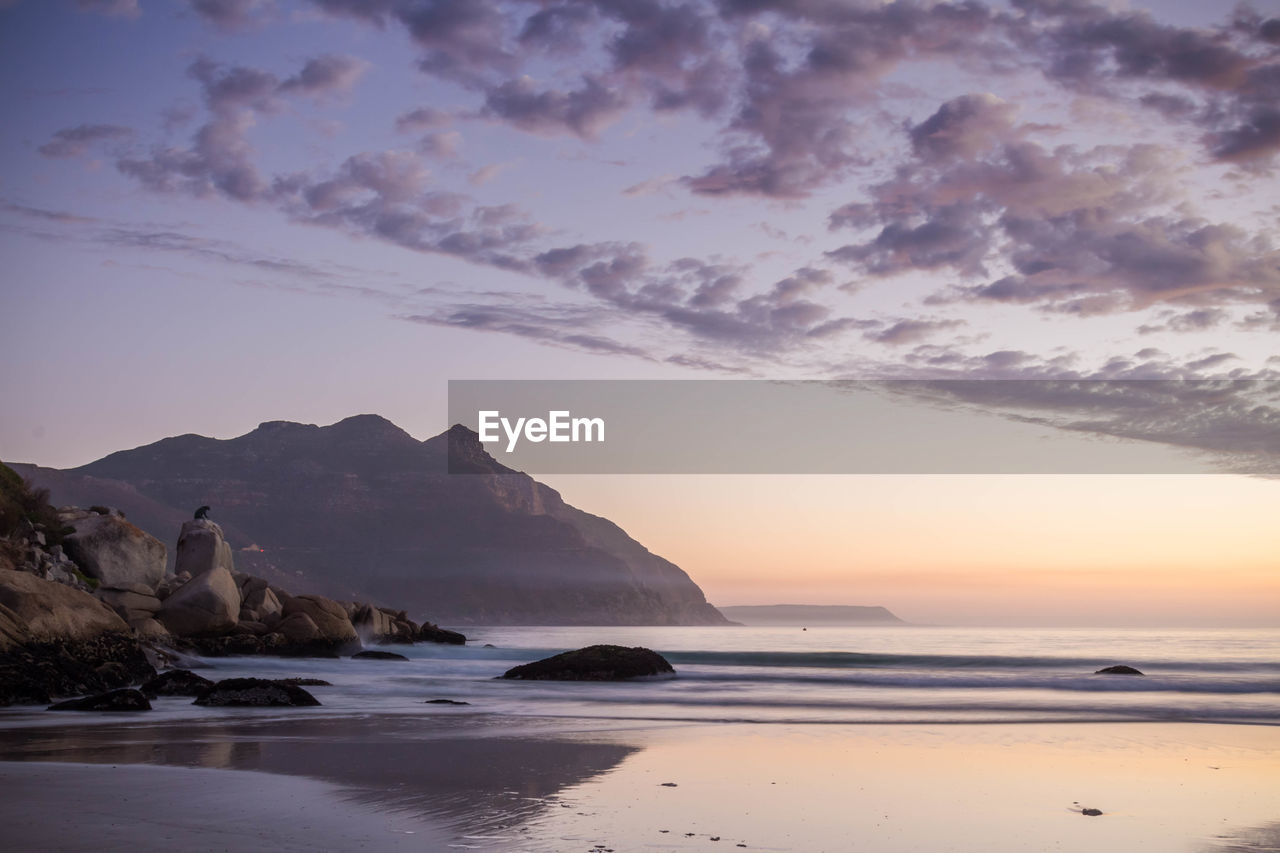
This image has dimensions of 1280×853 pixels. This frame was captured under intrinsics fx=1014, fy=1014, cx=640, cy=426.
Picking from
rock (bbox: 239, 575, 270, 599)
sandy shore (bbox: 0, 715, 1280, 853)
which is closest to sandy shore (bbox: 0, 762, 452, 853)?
sandy shore (bbox: 0, 715, 1280, 853)

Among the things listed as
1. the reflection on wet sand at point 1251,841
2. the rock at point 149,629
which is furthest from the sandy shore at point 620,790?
the rock at point 149,629

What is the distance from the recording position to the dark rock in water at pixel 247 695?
1891 centimetres

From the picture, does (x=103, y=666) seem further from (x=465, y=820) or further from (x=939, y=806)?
(x=939, y=806)

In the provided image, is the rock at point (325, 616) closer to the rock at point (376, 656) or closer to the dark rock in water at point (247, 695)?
the rock at point (376, 656)

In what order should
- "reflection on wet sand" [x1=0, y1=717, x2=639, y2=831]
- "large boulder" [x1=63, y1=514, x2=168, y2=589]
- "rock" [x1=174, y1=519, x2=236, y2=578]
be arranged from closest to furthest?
"reflection on wet sand" [x1=0, y1=717, x2=639, y2=831] < "large boulder" [x1=63, y1=514, x2=168, y2=589] < "rock" [x1=174, y1=519, x2=236, y2=578]

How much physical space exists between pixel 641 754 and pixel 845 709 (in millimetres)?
10899

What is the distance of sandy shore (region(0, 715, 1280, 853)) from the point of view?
8.40 m

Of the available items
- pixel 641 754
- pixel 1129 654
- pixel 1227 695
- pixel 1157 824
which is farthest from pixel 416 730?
pixel 1129 654

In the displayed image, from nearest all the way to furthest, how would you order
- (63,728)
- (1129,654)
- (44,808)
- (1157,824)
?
(44,808)
(1157,824)
(63,728)
(1129,654)

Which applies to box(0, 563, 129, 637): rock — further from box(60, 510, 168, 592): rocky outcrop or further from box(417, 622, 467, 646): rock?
box(417, 622, 467, 646): rock

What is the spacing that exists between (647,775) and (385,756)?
11.7 ft

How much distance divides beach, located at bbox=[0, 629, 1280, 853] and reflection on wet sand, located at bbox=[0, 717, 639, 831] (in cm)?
6

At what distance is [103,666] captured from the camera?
73.9ft

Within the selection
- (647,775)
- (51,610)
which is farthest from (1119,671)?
(51,610)
